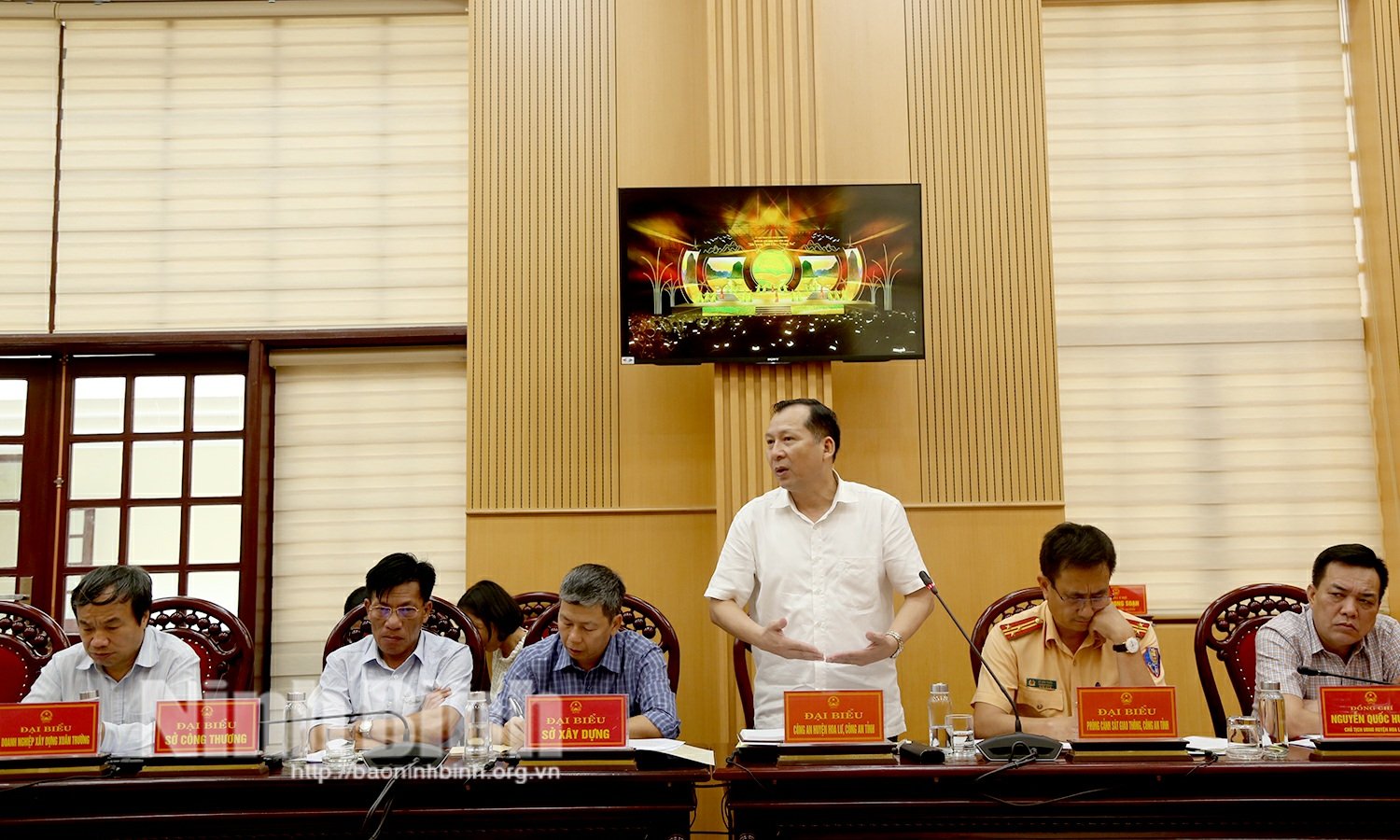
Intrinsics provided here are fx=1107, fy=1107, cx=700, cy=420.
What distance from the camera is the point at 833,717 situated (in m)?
2.04

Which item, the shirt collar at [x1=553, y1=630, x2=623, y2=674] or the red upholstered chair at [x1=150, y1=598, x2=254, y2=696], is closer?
the shirt collar at [x1=553, y1=630, x2=623, y2=674]

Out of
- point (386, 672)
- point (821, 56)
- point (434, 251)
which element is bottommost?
point (386, 672)

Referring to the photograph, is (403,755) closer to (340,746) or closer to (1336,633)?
(340,746)

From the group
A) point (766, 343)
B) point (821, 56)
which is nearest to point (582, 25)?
point (821, 56)

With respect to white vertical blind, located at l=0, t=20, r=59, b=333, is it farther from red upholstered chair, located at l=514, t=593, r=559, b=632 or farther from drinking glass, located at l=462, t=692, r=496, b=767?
drinking glass, located at l=462, t=692, r=496, b=767

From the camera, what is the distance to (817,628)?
2.89 m

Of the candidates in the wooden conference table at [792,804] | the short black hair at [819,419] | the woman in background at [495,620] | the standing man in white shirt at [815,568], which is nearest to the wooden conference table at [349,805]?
the wooden conference table at [792,804]

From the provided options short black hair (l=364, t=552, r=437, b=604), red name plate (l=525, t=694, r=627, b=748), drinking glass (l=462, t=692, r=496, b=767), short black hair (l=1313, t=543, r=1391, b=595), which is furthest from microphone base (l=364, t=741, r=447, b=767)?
short black hair (l=1313, t=543, r=1391, b=595)

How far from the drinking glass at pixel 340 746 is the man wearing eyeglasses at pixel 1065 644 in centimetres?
131

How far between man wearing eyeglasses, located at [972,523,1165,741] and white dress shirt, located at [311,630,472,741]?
48.2 inches

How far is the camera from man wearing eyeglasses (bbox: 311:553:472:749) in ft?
8.48

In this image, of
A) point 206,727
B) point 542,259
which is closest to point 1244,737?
point 206,727

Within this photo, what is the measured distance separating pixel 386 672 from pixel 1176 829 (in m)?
1.73

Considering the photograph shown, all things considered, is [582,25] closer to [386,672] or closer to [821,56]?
[821,56]
